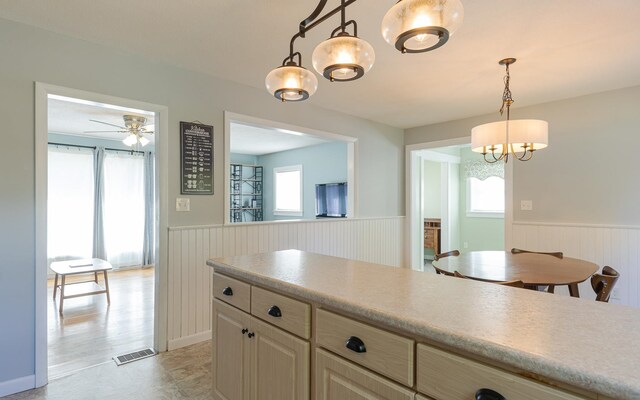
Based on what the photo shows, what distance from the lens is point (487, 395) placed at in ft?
2.68

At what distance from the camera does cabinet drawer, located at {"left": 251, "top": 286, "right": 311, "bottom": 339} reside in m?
1.32

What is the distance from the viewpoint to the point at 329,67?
4.71 ft

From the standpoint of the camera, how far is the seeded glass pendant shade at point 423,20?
111 cm

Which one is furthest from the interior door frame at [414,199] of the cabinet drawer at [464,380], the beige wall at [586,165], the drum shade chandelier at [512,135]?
the cabinet drawer at [464,380]


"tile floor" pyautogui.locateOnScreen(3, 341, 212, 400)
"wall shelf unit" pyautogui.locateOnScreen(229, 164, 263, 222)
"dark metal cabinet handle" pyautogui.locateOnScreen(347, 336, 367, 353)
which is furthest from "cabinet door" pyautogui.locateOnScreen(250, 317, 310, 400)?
"wall shelf unit" pyautogui.locateOnScreen(229, 164, 263, 222)

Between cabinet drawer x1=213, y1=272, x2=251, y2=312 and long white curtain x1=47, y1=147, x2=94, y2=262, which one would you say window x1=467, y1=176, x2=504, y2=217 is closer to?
cabinet drawer x1=213, y1=272, x2=251, y2=312

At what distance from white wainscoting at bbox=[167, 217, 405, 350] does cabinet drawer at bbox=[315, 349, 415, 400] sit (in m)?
2.00

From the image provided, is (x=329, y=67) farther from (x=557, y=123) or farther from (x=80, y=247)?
(x=80, y=247)

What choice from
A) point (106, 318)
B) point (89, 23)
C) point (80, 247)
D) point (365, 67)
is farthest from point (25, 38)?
point (80, 247)

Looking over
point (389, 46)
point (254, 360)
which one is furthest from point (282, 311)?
point (389, 46)

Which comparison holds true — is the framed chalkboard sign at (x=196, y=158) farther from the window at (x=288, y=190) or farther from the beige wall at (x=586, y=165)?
the window at (x=288, y=190)

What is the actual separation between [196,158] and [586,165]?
404cm

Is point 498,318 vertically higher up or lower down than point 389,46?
lower down

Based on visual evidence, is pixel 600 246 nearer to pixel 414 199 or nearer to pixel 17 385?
pixel 414 199
